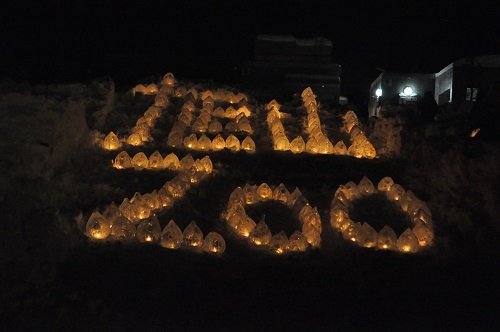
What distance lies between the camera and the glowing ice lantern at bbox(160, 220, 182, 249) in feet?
24.6

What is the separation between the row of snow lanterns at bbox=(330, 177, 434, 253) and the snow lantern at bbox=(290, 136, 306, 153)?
1.74 metres

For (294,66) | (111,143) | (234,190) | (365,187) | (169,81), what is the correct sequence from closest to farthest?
1. (234,190)
2. (365,187)
3. (111,143)
4. (169,81)
5. (294,66)

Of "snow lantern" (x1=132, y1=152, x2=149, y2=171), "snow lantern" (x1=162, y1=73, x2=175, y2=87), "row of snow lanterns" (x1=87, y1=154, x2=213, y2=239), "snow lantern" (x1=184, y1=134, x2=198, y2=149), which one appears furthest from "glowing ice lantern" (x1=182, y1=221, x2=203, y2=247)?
"snow lantern" (x1=162, y1=73, x2=175, y2=87)

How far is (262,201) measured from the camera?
28.9 ft

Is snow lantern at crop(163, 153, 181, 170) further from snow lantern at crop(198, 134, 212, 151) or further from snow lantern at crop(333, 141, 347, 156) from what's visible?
snow lantern at crop(333, 141, 347, 156)

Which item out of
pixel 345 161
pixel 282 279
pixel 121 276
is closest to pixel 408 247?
pixel 282 279

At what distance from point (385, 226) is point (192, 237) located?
2.53 metres

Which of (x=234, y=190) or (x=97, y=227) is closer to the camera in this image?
(x=97, y=227)

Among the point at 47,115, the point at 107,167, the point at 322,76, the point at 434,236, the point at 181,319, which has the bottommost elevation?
the point at 181,319

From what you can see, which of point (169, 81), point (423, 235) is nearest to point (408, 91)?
point (169, 81)

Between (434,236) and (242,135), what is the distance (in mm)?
4351

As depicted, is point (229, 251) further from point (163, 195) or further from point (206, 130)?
Answer: point (206, 130)

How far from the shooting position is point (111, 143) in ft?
34.5

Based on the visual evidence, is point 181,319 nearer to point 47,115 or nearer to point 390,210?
point 390,210
